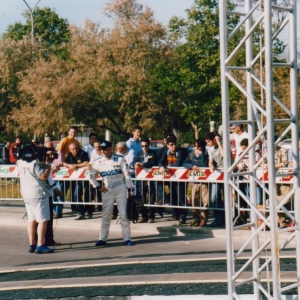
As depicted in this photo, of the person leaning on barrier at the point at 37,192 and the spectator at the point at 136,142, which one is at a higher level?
the spectator at the point at 136,142

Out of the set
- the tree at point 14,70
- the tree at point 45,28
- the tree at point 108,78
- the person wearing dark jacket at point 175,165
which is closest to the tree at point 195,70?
the tree at point 108,78

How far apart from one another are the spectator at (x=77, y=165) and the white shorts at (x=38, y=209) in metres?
3.66

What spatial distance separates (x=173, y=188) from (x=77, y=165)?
7.81 feet

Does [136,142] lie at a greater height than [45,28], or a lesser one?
lesser

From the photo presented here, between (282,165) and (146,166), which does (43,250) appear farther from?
(282,165)

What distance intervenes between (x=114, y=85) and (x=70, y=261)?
117 feet

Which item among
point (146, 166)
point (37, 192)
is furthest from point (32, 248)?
point (146, 166)

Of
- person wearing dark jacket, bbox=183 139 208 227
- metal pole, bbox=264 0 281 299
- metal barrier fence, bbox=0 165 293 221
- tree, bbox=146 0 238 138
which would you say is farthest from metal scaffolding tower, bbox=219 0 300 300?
tree, bbox=146 0 238 138

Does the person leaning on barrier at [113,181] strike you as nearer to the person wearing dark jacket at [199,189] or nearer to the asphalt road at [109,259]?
the asphalt road at [109,259]

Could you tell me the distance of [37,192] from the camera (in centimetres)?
1152

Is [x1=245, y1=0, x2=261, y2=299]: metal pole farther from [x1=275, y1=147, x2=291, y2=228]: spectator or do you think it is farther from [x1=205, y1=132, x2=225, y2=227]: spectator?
[x1=205, y1=132, x2=225, y2=227]: spectator

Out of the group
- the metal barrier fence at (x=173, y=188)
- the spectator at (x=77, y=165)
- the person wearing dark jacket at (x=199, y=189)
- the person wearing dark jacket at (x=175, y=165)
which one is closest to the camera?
the metal barrier fence at (x=173, y=188)

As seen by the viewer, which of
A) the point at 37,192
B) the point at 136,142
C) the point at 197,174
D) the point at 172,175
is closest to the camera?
the point at 37,192

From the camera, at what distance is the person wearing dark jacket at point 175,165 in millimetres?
14062
